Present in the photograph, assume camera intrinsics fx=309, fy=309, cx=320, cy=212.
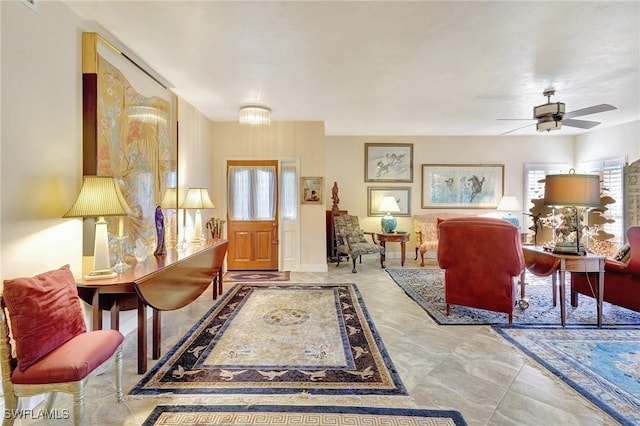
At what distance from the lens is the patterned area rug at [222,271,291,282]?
4.70 metres

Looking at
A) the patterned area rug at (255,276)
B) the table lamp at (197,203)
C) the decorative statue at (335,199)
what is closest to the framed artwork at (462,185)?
the decorative statue at (335,199)

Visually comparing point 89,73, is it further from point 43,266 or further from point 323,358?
point 323,358

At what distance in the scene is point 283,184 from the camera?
5.23 m

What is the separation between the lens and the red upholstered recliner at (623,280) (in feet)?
9.39

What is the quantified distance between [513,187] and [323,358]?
19.7ft

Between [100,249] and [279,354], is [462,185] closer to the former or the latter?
[279,354]

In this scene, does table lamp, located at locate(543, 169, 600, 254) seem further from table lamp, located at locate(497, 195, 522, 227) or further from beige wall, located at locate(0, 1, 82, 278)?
beige wall, located at locate(0, 1, 82, 278)

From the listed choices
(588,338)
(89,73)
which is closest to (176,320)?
(89,73)

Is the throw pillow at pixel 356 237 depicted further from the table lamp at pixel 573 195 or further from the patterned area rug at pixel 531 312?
the table lamp at pixel 573 195

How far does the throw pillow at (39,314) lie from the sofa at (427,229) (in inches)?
205

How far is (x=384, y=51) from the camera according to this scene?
2703mm

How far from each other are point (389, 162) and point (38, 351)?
597cm

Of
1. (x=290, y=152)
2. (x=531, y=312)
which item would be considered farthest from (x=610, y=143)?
(x=290, y=152)

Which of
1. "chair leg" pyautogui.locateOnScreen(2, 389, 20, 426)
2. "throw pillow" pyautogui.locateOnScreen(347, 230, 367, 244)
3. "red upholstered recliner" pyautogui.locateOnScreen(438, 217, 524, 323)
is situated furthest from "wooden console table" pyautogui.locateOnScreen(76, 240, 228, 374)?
"throw pillow" pyautogui.locateOnScreen(347, 230, 367, 244)
